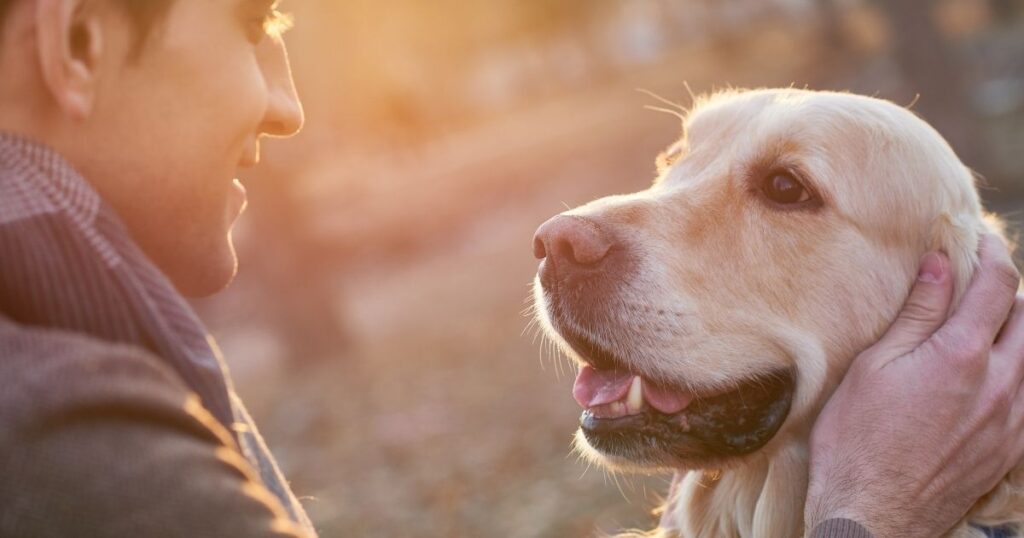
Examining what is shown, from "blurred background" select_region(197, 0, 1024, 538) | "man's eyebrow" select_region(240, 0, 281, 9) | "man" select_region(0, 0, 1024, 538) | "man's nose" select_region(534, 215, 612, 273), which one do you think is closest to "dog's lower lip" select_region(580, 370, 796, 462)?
"man" select_region(0, 0, 1024, 538)

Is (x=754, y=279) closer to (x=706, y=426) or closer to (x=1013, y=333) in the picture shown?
(x=706, y=426)

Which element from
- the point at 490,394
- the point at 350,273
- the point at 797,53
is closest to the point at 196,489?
the point at 490,394

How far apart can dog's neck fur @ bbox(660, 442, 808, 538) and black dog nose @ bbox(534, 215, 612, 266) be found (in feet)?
2.42

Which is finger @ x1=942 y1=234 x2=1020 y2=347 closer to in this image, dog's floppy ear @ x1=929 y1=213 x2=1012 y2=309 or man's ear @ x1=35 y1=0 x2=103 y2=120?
dog's floppy ear @ x1=929 y1=213 x2=1012 y2=309

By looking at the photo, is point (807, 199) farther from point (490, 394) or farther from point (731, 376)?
point (490, 394)

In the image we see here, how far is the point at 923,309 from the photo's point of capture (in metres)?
2.67

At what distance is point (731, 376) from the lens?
2.77 meters

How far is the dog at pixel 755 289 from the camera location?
2.75m

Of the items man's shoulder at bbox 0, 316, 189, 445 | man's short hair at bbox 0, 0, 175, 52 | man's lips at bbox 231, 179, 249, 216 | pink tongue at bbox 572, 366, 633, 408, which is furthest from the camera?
pink tongue at bbox 572, 366, 633, 408

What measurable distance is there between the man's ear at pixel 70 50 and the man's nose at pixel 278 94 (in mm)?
554

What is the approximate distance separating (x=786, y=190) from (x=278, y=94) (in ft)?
5.11

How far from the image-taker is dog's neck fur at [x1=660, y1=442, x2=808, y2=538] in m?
2.75

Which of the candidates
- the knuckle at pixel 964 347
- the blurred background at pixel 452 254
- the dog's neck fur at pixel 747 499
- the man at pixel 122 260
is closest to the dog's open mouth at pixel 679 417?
the dog's neck fur at pixel 747 499

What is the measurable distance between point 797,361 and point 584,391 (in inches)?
24.9
